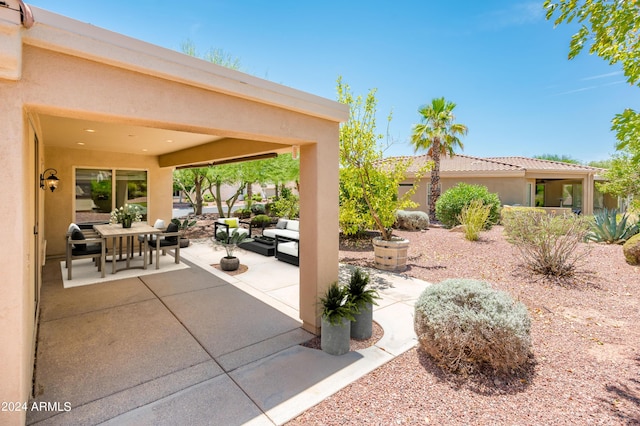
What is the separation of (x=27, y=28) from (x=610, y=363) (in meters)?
6.85

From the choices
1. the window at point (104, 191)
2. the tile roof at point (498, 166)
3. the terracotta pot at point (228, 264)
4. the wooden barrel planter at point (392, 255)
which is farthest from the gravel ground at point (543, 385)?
the tile roof at point (498, 166)

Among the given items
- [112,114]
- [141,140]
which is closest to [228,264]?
[141,140]

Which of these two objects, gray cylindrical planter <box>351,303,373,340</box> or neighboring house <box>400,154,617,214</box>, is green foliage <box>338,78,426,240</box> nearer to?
gray cylindrical planter <box>351,303,373,340</box>

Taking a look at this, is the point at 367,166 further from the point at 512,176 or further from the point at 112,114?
the point at 512,176

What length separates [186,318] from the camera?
509 cm

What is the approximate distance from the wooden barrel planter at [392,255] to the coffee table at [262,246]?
11.5ft

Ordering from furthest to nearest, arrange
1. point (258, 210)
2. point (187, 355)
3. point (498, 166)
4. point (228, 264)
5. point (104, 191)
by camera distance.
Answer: point (258, 210)
point (498, 166)
point (104, 191)
point (228, 264)
point (187, 355)

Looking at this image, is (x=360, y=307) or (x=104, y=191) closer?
(x=360, y=307)

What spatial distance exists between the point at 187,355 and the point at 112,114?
3042 mm

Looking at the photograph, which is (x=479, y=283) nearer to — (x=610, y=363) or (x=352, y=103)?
(x=610, y=363)

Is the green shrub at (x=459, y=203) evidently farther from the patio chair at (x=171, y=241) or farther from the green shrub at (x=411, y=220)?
the patio chair at (x=171, y=241)

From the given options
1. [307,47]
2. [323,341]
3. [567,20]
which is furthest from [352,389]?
[307,47]

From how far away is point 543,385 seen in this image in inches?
132

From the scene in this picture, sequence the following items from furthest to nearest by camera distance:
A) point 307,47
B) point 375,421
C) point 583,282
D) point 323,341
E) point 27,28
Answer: point 307,47
point 583,282
point 323,341
point 375,421
point 27,28
